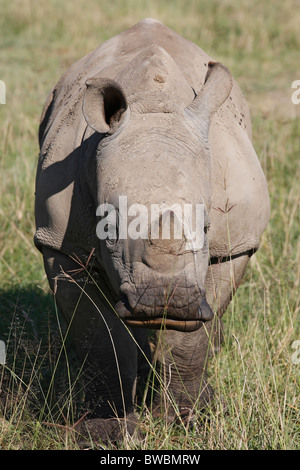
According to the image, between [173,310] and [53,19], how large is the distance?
434 inches

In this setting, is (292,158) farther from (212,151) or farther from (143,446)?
(143,446)

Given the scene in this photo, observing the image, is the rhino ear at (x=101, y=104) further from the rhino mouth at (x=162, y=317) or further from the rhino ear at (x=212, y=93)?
the rhino mouth at (x=162, y=317)

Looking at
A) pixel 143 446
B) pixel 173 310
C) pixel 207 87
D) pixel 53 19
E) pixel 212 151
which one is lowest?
pixel 143 446

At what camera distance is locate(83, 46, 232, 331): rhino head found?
3270 mm

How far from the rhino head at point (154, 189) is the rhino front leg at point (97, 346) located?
747 mm

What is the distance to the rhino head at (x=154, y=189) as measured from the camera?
3270 mm

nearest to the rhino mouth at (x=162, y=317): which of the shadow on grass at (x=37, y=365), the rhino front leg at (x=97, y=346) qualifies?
the shadow on grass at (x=37, y=365)

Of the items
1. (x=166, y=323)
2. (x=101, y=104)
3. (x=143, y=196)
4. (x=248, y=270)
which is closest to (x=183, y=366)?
(x=166, y=323)

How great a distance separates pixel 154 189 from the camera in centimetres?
334

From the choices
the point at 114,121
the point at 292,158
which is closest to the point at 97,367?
the point at 114,121

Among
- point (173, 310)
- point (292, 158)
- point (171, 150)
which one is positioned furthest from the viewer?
point (292, 158)

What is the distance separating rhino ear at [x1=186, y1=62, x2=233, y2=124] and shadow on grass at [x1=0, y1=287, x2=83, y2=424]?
1359 mm

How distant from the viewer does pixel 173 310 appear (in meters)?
3.31

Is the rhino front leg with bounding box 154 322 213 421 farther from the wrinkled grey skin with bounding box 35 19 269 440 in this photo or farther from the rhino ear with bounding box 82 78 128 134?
the rhino ear with bounding box 82 78 128 134
